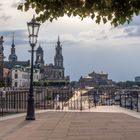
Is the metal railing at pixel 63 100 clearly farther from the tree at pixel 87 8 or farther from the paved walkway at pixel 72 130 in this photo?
the tree at pixel 87 8

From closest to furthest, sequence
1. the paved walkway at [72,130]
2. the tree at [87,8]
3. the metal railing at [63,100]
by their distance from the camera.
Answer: the tree at [87,8] < the paved walkway at [72,130] < the metal railing at [63,100]

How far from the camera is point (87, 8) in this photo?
960cm

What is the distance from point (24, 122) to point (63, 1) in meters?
12.6

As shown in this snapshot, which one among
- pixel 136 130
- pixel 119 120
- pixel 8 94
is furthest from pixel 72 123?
pixel 8 94

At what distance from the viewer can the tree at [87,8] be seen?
9.50 m

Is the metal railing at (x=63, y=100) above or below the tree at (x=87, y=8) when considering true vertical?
below

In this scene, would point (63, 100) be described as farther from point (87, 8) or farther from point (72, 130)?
point (87, 8)

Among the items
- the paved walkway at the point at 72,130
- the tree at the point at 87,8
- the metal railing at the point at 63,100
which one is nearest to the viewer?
the tree at the point at 87,8

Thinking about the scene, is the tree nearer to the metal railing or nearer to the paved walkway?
the paved walkway

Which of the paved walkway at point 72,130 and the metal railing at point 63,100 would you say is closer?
the paved walkway at point 72,130

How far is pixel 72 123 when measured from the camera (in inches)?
800

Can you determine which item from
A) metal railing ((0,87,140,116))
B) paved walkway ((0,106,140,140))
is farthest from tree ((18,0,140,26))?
metal railing ((0,87,140,116))

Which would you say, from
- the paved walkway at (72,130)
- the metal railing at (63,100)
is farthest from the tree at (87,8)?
the metal railing at (63,100)

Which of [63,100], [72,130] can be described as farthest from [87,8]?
[63,100]
